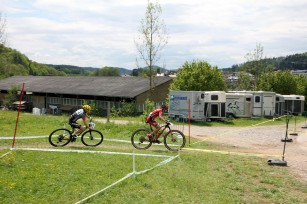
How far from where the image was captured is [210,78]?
136 feet

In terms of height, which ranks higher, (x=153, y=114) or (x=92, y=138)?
(x=153, y=114)

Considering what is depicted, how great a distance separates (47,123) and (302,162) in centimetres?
1543

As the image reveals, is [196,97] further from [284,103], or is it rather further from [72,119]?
[72,119]

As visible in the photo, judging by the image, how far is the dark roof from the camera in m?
42.9

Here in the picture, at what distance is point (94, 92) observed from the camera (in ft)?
147

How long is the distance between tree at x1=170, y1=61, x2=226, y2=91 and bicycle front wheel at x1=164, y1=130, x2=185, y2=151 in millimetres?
26899

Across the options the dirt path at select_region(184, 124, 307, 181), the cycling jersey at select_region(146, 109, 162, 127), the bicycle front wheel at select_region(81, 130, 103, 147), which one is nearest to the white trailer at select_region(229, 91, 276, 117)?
the dirt path at select_region(184, 124, 307, 181)

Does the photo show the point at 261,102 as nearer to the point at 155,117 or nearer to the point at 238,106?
the point at 238,106

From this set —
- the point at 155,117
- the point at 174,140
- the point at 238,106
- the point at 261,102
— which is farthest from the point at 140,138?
the point at 261,102

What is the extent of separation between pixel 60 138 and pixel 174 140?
437 cm

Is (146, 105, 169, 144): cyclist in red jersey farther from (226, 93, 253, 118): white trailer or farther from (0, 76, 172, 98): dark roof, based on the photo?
(0, 76, 172, 98): dark roof

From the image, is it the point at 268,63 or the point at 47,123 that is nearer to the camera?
the point at 47,123

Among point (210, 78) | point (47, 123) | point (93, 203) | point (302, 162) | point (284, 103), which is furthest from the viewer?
point (210, 78)

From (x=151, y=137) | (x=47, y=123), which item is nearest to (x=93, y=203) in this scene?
(x=151, y=137)
